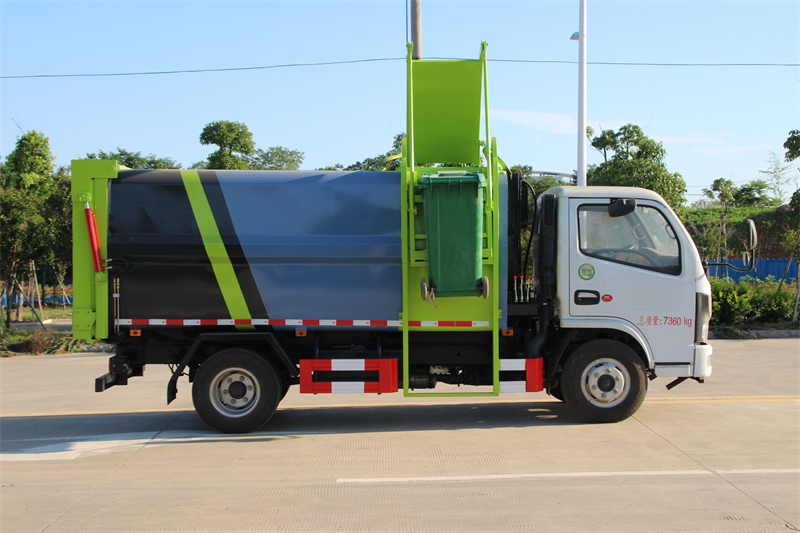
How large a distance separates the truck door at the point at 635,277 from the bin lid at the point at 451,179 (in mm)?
1281

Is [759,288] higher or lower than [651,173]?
lower

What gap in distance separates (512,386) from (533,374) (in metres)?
0.27

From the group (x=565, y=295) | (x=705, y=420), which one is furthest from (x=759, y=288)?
(x=565, y=295)

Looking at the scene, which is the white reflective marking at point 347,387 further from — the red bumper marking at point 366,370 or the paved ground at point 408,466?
the paved ground at point 408,466

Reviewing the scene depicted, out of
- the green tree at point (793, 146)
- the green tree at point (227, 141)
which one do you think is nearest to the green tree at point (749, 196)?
the green tree at point (793, 146)

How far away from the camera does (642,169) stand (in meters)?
16.5

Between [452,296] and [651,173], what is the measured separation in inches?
497

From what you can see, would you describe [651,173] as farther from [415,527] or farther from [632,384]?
[415,527]

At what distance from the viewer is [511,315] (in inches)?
258

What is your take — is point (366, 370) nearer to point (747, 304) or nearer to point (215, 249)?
point (215, 249)

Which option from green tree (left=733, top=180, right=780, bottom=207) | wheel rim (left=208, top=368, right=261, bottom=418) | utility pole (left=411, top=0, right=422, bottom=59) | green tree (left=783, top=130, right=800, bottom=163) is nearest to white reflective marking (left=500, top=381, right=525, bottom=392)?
wheel rim (left=208, top=368, right=261, bottom=418)

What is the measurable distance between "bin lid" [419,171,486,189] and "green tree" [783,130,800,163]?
14616 mm

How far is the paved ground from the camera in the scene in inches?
161

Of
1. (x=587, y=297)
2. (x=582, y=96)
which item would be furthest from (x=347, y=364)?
(x=582, y=96)
